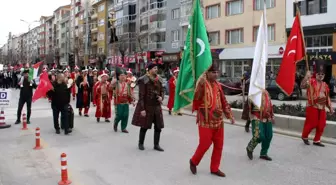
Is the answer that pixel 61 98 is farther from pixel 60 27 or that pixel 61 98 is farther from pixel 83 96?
pixel 60 27

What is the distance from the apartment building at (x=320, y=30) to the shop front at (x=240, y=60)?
307 cm

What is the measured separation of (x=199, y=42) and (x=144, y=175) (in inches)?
93.8

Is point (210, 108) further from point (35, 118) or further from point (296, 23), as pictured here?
point (35, 118)

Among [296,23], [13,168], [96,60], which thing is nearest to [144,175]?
[13,168]

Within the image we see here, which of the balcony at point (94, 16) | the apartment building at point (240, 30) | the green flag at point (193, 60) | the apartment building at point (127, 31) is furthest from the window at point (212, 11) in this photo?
the balcony at point (94, 16)

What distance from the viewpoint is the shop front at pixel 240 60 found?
33.6 meters

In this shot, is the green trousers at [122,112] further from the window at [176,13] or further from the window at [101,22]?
the window at [101,22]

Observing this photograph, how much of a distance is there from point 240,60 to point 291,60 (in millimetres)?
30069

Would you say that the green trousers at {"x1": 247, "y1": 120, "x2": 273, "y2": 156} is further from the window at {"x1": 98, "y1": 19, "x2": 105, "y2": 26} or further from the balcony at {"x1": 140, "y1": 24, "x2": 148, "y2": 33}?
the window at {"x1": 98, "y1": 19, "x2": 105, "y2": 26}

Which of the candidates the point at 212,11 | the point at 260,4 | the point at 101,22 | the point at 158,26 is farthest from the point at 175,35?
the point at 101,22

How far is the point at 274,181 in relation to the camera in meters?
5.89

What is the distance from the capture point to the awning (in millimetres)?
33062

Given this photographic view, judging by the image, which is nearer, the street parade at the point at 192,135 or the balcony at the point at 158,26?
the street parade at the point at 192,135

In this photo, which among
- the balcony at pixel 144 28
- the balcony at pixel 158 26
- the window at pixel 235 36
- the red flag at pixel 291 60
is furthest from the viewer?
the balcony at pixel 144 28
